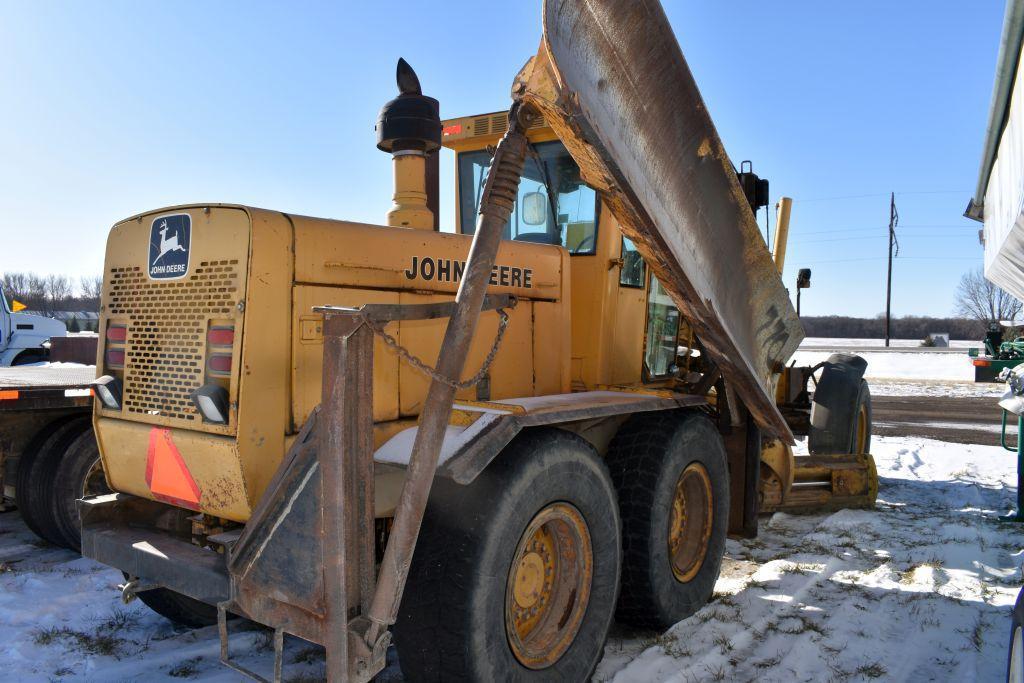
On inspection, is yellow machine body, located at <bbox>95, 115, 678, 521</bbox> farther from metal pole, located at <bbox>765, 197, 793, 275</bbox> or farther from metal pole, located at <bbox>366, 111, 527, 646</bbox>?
metal pole, located at <bbox>765, 197, 793, 275</bbox>

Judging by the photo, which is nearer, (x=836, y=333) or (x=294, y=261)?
(x=294, y=261)

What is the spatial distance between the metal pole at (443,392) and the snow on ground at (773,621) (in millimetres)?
1175

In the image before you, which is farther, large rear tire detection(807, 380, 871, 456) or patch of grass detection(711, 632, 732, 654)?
large rear tire detection(807, 380, 871, 456)

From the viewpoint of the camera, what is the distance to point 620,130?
9.29 feet

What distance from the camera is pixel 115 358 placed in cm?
346

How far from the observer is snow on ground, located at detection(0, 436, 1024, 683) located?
132 inches

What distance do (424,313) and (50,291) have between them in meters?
81.7

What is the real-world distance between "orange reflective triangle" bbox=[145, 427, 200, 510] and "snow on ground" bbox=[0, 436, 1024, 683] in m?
0.87

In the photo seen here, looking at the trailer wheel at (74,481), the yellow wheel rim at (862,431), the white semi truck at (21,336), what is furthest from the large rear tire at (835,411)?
the white semi truck at (21,336)

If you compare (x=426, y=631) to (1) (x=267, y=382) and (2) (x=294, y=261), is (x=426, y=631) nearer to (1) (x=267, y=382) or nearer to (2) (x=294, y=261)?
(1) (x=267, y=382)

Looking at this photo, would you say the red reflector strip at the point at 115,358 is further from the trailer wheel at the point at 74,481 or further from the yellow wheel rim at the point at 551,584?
the yellow wheel rim at the point at 551,584

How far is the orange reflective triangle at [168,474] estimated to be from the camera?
10.0 ft

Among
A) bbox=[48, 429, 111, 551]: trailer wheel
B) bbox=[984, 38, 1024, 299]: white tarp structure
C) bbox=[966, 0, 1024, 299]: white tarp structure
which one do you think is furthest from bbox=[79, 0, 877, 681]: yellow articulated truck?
bbox=[48, 429, 111, 551]: trailer wheel

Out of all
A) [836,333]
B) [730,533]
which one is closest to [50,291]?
[836,333]
